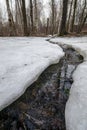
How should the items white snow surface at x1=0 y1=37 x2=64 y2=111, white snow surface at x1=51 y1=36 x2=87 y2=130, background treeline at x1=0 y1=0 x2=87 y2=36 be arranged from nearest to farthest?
1. white snow surface at x1=51 y1=36 x2=87 y2=130
2. white snow surface at x1=0 y1=37 x2=64 y2=111
3. background treeline at x1=0 y1=0 x2=87 y2=36

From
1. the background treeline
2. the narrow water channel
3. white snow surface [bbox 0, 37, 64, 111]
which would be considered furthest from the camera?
the background treeline

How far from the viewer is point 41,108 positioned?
177 cm

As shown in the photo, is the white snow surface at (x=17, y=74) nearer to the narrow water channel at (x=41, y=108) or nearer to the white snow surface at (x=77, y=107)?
the narrow water channel at (x=41, y=108)

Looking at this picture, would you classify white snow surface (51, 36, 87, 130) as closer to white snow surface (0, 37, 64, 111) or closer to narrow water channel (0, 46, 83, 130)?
narrow water channel (0, 46, 83, 130)

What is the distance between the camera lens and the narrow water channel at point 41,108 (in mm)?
1522

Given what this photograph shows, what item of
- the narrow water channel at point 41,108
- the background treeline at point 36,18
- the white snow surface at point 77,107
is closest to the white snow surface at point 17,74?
the narrow water channel at point 41,108

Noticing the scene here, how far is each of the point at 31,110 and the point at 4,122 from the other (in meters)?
0.32

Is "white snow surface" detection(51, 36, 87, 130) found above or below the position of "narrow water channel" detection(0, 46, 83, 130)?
above

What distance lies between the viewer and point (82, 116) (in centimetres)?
149

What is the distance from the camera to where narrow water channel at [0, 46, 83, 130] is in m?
1.52

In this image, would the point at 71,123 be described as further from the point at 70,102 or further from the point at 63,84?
the point at 63,84

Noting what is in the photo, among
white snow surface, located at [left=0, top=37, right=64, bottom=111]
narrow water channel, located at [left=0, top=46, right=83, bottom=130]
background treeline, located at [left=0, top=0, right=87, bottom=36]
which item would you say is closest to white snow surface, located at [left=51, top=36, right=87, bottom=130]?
narrow water channel, located at [left=0, top=46, right=83, bottom=130]

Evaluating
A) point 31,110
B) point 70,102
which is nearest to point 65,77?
point 70,102

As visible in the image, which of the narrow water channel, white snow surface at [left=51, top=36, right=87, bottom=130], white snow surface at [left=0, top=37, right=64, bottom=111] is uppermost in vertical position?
white snow surface at [left=0, top=37, right=64, bottom=111]
